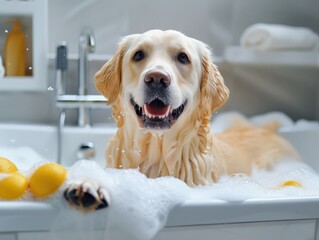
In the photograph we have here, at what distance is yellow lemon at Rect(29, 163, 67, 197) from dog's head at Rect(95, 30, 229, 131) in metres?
0.23

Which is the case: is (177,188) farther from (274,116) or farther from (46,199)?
(274,116)

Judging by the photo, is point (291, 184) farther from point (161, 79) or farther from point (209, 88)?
point (161, 79)

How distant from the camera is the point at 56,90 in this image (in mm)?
1562

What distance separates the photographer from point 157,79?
37.7 inches

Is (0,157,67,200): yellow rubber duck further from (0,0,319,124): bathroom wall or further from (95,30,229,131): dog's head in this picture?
(0,0,319,124): bathroom wall

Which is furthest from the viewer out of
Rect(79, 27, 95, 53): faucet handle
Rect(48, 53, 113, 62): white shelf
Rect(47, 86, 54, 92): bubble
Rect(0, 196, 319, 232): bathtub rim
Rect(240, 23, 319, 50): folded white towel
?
Rect(240, 23, 319, 50): folded white towel

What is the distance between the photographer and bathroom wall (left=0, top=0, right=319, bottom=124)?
4.49 ft

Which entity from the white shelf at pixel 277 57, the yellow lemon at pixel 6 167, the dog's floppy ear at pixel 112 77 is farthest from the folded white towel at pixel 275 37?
the yellow lemon at pixel 6 167

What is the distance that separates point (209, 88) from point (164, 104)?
142 mm

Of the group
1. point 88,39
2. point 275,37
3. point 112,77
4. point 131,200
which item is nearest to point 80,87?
point 88,39

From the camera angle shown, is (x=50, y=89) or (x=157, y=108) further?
(x=50, y=89)

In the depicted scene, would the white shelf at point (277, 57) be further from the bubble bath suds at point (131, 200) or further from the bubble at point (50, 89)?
the bubble bath suds at point (131, 200)

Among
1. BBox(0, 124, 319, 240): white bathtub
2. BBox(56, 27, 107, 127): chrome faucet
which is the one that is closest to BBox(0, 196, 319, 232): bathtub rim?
BBox(0, 124, 319, 240): white bathtub

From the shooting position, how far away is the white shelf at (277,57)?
1.78 metres
